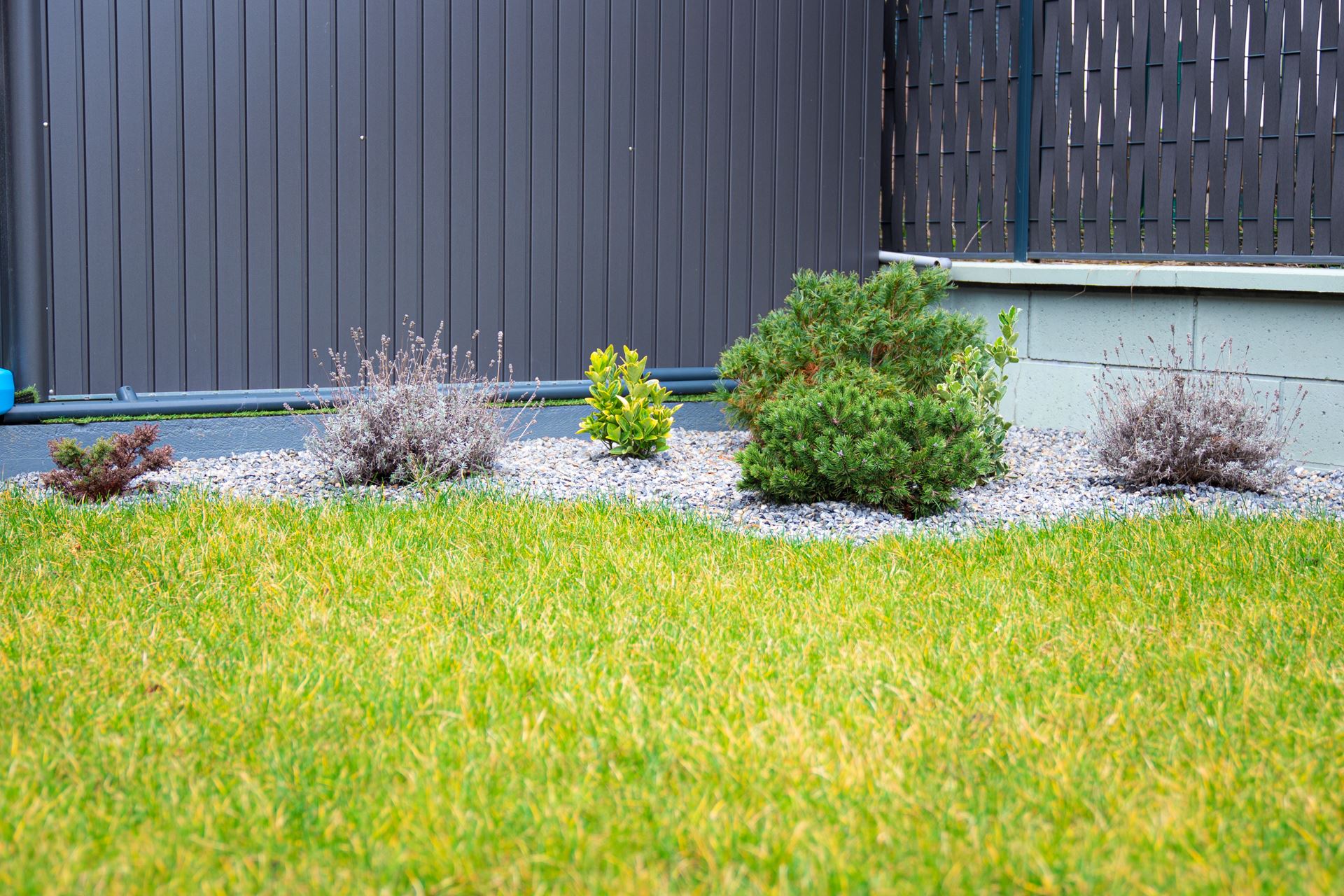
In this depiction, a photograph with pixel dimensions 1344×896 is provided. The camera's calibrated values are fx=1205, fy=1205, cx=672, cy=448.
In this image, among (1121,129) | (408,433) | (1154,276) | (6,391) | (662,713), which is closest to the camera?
(662,713)

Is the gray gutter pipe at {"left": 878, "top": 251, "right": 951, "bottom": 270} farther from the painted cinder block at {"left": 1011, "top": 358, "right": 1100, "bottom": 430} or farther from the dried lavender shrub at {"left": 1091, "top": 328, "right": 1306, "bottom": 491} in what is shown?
the dried lavender shrub at {"left": 1091, "top": 328, "right": 1306, "bottom": 491}

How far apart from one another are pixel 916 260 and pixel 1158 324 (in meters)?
1.54

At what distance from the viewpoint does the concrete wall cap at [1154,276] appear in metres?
5.22

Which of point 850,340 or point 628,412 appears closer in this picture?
point 628,412

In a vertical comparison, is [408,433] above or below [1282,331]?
below

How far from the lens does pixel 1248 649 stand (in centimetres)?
275

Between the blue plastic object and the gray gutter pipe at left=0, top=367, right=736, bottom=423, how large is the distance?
48 mm

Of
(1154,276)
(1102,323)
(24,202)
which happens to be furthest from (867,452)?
(24,202)

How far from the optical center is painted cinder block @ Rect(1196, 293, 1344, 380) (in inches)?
206

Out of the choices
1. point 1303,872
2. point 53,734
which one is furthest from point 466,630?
point 1303,872

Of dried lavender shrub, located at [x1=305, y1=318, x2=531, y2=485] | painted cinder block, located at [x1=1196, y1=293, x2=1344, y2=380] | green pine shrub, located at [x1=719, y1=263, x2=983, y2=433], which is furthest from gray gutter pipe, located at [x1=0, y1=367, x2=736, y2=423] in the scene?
painted cinder block, located at [x1=1196, y1=293, x2=1344, y2=380]

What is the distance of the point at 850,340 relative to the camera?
5.56 metres

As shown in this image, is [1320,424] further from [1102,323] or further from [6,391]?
[6,391]

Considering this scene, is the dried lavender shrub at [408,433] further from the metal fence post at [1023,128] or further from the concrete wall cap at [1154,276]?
the metal fence post at [1023,128]
